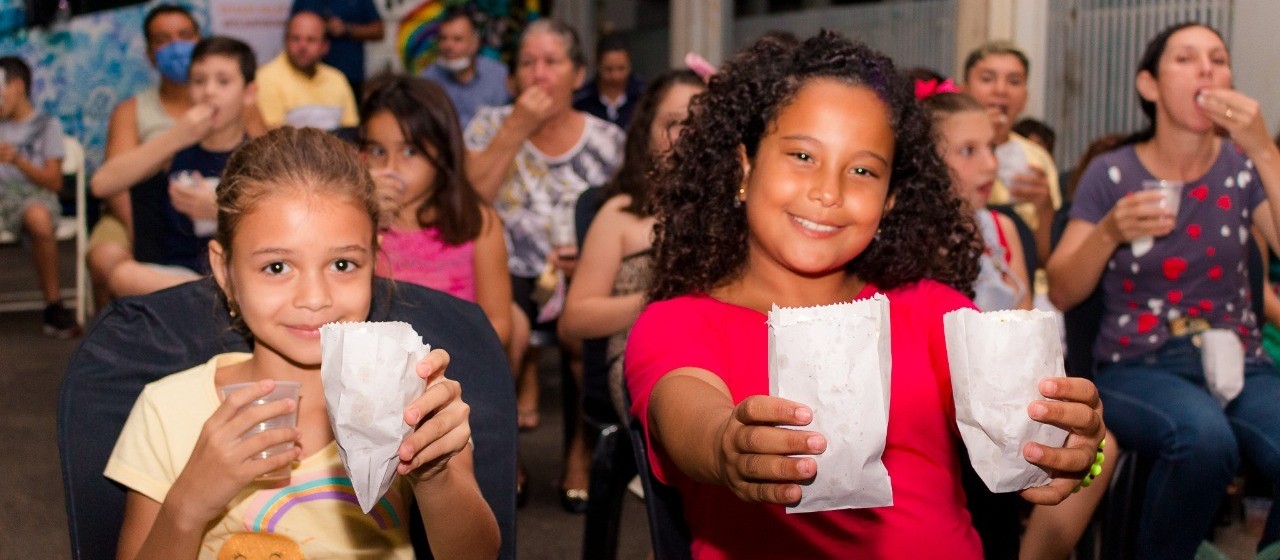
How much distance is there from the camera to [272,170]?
1.85m

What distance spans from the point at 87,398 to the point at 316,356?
37cm

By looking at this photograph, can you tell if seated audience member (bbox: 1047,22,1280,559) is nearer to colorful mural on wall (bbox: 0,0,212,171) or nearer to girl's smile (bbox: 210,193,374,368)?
girl's smile (bbox: 210,193,374,368)

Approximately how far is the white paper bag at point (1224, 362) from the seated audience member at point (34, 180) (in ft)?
20.6

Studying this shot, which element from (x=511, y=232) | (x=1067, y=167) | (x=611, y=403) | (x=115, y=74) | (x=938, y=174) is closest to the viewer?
(x=938, y=174)

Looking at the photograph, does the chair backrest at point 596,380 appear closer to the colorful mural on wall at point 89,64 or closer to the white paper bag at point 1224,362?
the white paper bag at point 1224,362

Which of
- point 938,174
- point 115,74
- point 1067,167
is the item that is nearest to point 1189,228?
point 938,174

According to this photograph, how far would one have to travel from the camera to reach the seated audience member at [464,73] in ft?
21.7

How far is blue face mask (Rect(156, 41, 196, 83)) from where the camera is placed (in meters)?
5.17

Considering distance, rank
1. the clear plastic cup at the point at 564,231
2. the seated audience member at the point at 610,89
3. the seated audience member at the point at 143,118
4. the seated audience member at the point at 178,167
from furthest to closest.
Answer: the seated audience member at the point at 610,89 → the seated audience member at the point at 143,118 → the seated audience member at the point at 178,167 → the clear plastic cup at the point at 564,231

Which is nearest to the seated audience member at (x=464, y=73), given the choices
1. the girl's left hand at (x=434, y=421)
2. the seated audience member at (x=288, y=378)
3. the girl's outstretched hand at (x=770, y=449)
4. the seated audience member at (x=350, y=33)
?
the seated audience member at (x=350, y=33)

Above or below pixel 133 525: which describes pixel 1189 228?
above

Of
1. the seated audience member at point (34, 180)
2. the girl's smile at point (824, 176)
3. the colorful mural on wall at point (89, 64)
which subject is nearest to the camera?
the girl's smile at point (824, 176)

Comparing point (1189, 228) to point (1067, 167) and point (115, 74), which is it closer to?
point (1067, 167)

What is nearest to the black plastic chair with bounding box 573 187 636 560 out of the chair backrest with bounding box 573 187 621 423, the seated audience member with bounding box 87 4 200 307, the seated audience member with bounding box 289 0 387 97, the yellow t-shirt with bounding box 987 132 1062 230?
the chair backrest with bounding box 573 187 621 423
